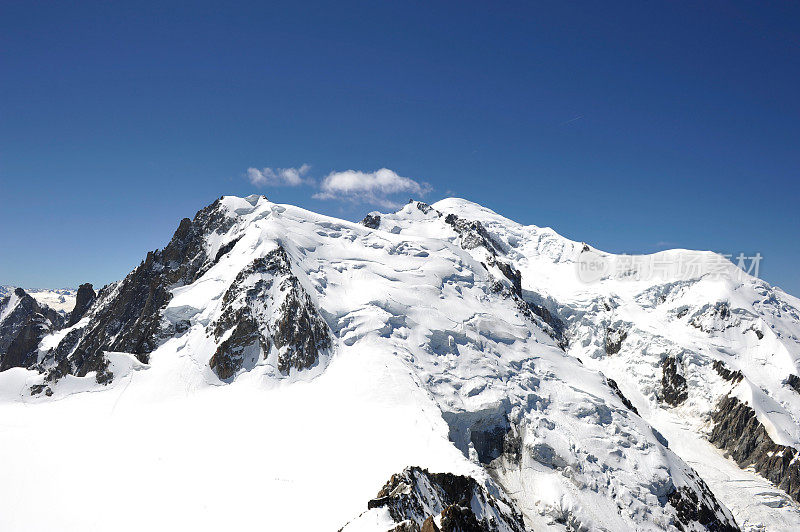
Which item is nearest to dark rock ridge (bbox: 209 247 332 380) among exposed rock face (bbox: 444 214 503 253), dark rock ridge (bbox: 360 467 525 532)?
dark rock ridge (bbox: 360 467 525 532)

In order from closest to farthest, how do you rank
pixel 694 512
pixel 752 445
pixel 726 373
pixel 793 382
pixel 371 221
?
pixel 694 512, pixel 752 445, pixel 793 382, pixel 726 373, pixel 371 221

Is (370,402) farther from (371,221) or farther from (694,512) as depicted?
(371,221)

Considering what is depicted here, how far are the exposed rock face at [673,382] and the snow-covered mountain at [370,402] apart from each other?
2.02 ft

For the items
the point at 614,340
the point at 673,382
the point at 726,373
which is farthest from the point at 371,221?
the point at 726,373

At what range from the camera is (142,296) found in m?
112

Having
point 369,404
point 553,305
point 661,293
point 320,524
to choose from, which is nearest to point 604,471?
point 369,404

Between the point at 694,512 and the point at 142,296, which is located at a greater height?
the point at 142,296

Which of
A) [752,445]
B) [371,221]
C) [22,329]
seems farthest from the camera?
[371,221]

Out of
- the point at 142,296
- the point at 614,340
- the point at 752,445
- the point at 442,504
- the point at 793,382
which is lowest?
the point at 442,504

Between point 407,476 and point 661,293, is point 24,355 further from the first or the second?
point 661,293

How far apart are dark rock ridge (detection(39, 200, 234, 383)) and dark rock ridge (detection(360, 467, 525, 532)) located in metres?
71.2

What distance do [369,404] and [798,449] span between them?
4665 inches

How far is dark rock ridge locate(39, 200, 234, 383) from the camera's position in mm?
94688

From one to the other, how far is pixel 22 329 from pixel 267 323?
364 ft
